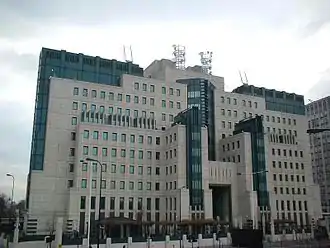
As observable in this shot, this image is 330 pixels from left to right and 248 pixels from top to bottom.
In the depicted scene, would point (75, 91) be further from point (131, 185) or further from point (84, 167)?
point (131, 185)

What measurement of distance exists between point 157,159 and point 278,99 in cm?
5583

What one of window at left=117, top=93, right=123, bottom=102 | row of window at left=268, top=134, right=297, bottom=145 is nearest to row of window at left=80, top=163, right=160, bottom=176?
window at left=117, top=93, right=123, bottom=102

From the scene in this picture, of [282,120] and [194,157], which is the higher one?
[282,120]

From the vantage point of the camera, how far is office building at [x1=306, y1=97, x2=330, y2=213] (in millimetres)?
155625

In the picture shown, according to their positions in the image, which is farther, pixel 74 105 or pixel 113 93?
pixel 113 93

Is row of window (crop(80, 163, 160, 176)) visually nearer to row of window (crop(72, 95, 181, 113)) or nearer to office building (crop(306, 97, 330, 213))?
row of window (crop(72, 95, 181, 113))

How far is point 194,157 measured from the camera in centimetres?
8725

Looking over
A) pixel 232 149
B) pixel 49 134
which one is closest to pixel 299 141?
pixel 232 149

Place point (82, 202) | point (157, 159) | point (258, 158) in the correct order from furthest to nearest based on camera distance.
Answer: point (258, 158), point (157, 159), point (82, 202)

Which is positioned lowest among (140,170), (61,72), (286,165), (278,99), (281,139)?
(140,170)

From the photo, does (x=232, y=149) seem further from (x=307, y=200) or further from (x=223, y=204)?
(x=307, y=200)

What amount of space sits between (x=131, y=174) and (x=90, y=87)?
24.9 m

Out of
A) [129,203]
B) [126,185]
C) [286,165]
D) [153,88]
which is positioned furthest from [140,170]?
[286,165]

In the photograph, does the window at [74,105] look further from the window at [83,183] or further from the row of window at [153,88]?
the window at [83,183]
